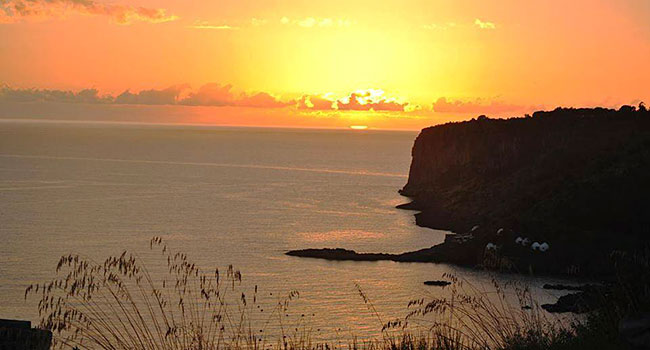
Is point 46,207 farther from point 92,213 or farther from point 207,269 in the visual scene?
point 207,269

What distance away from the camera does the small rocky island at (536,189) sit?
6172 cm

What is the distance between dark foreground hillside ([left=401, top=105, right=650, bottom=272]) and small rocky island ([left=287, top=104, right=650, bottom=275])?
125 mm

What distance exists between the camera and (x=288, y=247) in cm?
7412

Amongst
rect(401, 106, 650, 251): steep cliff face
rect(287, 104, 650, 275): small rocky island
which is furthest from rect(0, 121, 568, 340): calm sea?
rect(401, 106, 650, 251): steep cliff face

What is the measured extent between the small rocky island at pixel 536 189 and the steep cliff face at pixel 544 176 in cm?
13

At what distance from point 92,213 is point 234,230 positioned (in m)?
22.5

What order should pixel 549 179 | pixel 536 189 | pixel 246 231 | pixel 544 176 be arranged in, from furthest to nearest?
1. pixel 544 176
2. pixel 549 179
3. pixel 246 231
4. pixel 536 189

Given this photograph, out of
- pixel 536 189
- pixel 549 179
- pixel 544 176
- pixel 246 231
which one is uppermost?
pixel 544 176

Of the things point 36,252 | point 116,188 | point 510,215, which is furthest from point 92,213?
point 510,215

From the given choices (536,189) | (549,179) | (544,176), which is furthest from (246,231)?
(544,176)

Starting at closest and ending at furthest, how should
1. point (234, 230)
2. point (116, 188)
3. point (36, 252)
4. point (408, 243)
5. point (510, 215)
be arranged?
point (36, 252) → point (510, 215) → point (408, 243) → point (234, 230) → point (116, 188)

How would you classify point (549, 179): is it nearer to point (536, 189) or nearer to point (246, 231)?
point (536, 189)

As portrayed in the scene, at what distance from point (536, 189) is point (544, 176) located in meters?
9.77

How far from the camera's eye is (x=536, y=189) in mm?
80938
